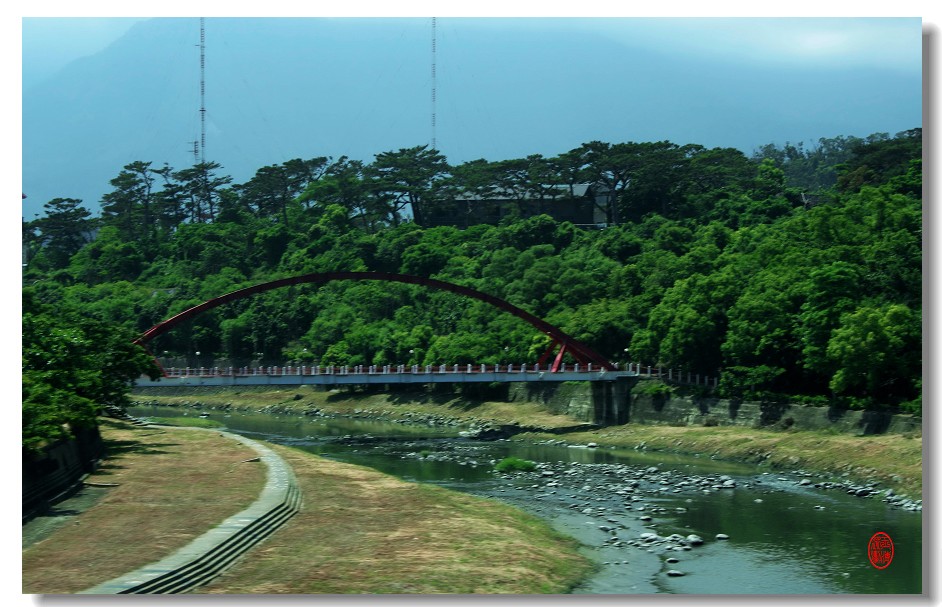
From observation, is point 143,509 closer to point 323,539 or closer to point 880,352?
point 323,539

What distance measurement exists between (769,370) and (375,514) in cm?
2921

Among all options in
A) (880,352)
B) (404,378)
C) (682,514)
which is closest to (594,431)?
(404,378)

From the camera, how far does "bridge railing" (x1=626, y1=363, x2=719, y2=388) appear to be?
64.4 metres

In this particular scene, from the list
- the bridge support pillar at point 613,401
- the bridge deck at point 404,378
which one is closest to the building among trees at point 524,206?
the bridge deck at point 404,378

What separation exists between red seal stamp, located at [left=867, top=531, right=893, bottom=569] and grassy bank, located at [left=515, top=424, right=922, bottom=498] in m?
7.30

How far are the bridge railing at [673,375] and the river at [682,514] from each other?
26.2 feet

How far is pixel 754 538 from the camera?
3538cm

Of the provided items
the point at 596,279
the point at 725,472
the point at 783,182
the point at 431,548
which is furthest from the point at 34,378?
the point at 783,182

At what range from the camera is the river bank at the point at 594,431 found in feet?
151

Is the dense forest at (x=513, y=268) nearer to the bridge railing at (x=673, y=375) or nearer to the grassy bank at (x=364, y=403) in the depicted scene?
the bridge railing at (x=673, y=375)

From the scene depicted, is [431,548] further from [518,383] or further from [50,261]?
[50,261]

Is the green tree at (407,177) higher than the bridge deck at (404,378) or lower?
higher

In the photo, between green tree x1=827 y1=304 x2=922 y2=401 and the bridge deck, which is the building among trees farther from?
green tree x1=827 y1=304 x2=922 y2=401

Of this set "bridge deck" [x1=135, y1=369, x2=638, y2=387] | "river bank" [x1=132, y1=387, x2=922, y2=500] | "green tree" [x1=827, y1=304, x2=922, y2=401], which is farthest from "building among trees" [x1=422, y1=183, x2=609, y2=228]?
"green tree" [x1=827, y1=304, x2=922, y2=401]
